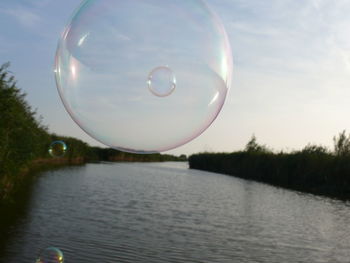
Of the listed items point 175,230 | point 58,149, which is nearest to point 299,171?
point 175,230

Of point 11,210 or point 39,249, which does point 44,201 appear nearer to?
point 11,210

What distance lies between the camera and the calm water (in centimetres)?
949

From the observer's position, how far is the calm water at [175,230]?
9492mm

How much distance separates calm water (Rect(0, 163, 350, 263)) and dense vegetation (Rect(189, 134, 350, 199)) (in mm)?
7705

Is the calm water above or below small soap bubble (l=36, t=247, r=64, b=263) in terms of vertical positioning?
below

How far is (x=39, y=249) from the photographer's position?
365 inches

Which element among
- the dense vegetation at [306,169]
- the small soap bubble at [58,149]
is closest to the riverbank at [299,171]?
the dense vegetation at [306,169]

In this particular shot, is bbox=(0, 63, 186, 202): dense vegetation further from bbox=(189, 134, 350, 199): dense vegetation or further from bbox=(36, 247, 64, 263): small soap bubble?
bbox=(189, 134, 350, 199): dense vegetation

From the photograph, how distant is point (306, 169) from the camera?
31656 mm

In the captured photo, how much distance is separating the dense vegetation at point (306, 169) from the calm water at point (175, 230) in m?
7.70

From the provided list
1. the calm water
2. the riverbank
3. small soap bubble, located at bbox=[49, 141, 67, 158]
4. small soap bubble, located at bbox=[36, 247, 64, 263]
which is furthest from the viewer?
the riverbank

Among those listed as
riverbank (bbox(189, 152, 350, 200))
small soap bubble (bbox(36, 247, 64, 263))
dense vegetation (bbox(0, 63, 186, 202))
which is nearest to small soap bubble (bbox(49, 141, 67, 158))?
dense vegetation (bbox(0, 63, 186, 202))

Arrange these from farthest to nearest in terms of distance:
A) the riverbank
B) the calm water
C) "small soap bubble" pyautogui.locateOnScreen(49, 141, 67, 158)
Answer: the riverbank, "small soap bubble" pyautogui.locateOnScreen(49, 141, 67, 158), the calm water

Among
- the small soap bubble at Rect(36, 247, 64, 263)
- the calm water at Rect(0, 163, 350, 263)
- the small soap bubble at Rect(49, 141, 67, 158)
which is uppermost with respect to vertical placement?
the small soap bubble at Rect(49, 141, 67, 158)
